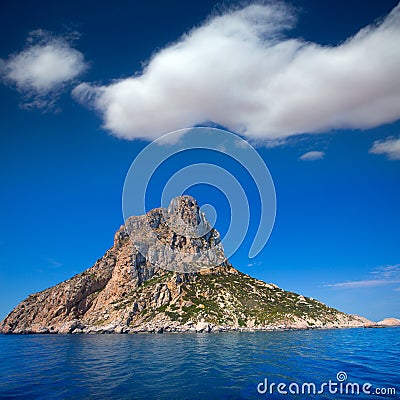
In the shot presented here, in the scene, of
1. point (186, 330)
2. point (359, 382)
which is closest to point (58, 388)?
point (359, 382)

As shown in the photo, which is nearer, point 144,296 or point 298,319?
point 298,319

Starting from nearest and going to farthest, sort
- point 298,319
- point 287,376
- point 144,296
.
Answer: point 287,376
point 298,319
point 144,296

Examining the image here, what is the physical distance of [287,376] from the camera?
3194 cm

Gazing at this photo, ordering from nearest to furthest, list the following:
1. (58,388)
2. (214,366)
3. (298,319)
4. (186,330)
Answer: (58,388) → (214,366) → (186,330) → (298,319)

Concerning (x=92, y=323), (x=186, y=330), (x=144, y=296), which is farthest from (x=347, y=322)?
(x=92, y=323)

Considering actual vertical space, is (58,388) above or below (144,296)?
below

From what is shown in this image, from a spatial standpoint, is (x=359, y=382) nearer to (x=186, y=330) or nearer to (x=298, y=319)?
(x=186, y=330)

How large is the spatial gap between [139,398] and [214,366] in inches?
699

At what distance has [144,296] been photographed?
613 ft

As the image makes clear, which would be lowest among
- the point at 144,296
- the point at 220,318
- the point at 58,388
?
the point at 58,388

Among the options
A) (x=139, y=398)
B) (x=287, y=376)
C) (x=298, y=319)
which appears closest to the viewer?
(x=139, y=398)

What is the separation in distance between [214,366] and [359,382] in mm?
17525

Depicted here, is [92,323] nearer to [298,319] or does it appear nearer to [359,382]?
[298,319]

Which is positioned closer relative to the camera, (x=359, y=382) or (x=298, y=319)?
(x=359, y=382)
